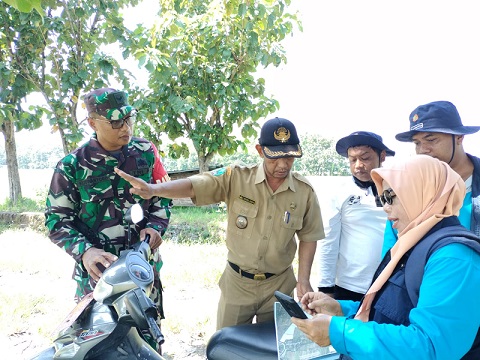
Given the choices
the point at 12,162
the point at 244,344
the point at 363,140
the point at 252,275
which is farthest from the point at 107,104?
the point at 12,162

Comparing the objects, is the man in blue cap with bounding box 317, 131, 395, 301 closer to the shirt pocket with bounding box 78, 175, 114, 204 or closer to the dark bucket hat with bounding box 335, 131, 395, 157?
the dark bucket hat with bounding box 335, 131, 395, 157

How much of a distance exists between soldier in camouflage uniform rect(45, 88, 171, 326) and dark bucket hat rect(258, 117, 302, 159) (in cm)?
66

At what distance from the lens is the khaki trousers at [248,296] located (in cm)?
218

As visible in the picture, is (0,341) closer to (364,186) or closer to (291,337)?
(291,337)

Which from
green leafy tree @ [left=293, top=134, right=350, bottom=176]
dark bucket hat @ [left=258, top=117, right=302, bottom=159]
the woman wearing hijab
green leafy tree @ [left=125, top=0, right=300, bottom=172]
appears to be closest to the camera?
the woman wearing hijab

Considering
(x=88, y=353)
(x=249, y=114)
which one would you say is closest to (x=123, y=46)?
(x=249, y=114)

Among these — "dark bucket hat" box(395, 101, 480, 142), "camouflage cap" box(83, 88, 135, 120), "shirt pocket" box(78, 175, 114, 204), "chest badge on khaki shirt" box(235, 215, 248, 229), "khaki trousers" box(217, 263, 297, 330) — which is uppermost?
"camouflage cap" box(83, 88, 135, 120)

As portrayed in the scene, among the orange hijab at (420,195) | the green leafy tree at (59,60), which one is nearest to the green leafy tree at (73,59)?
the green leafy tree at (59,60)

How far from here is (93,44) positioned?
4.97 meters

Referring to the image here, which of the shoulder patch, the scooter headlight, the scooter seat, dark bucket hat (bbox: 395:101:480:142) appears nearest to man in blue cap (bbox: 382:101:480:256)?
dark bucket hat (bbox: 395:101:480:142)

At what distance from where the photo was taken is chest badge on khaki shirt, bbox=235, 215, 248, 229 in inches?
85.7

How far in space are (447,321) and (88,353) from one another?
112 cm

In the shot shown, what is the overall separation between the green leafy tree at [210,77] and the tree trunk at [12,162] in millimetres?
3062

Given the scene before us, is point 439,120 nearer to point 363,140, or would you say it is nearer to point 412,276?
point 363,140
